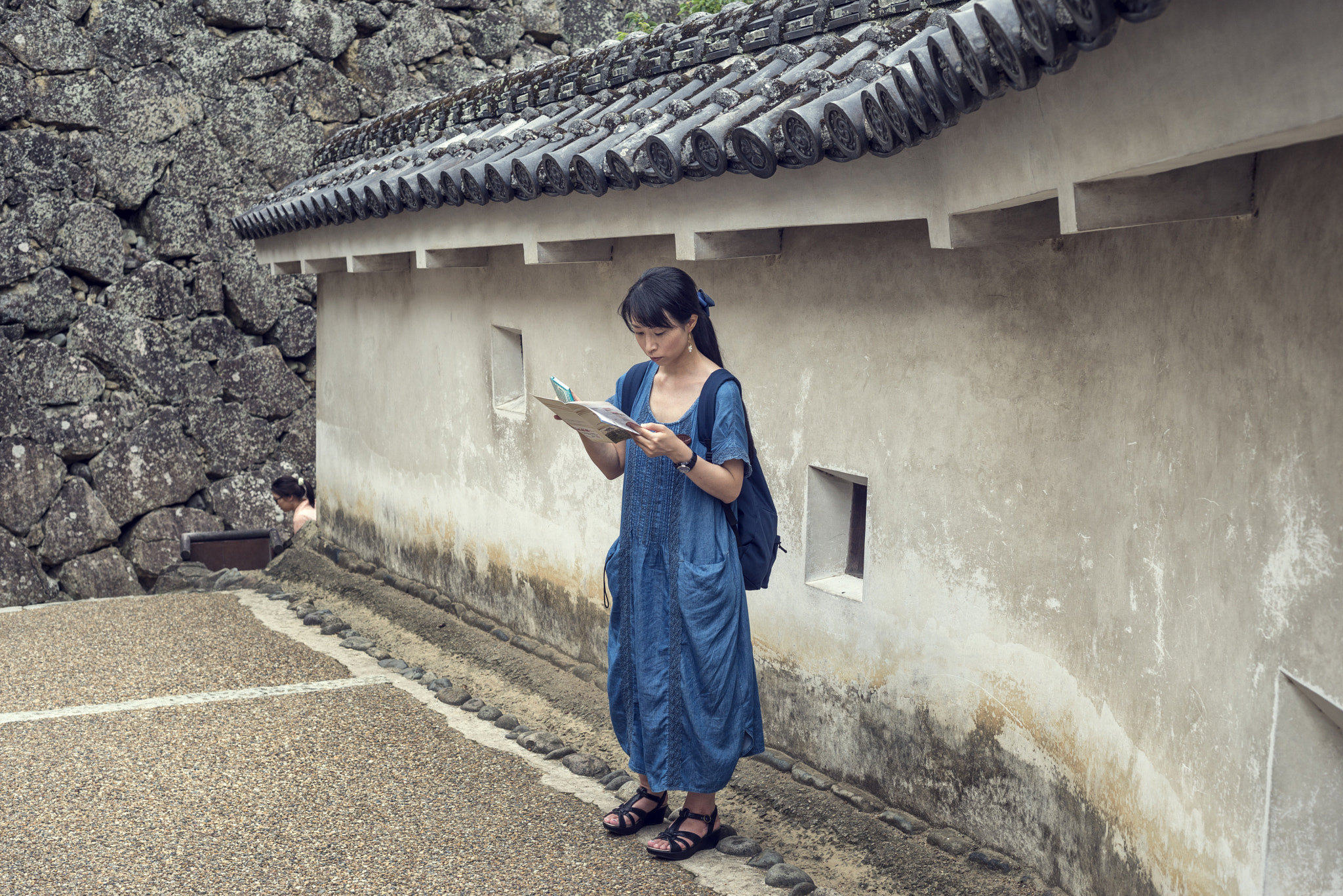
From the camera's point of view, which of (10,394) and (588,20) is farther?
(588,20)

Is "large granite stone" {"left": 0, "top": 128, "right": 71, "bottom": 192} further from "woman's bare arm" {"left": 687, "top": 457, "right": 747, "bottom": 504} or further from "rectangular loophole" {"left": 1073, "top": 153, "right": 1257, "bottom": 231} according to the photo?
"rectangular loophole" {"left": 1073, "top": 153, "right": 1257, "bottom": 231}

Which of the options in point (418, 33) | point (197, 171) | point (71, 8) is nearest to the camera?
point (71, 8)

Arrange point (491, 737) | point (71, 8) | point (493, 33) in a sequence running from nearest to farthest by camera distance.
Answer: point (491, 737) < point (71, 8) < point (493, 33)

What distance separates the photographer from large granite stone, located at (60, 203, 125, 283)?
11.3 metres

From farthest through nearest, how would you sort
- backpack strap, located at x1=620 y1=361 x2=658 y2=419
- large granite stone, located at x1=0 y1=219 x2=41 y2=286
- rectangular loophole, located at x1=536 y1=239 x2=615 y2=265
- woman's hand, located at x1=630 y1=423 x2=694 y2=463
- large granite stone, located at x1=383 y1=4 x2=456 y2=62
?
large granite stone, located at x1=383 y1=4 x2=456 y2=62
large granite stone, located at x1=0 y1=219 x2=41 y2=286
rectangular loophole, located at x1=536 y1=239 x2=615 y2=265
backpack strap, located at x1=620 y1=361 x2=658 y2=419
woman's hand, located at x1=630 y1=423 x2=694 y2=463

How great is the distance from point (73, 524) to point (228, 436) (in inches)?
65.6

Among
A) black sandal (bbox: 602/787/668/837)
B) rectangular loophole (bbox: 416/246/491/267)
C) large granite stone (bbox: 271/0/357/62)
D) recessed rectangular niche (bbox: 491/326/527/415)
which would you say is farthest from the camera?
large granite stone (bbox: 271/0/357/62)

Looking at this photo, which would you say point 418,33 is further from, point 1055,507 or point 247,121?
point 1055,507

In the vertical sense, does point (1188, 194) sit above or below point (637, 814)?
above

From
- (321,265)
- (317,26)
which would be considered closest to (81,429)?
(321,265)

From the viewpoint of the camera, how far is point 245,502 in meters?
12.2

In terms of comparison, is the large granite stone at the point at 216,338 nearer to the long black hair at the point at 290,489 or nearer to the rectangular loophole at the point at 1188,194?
the long black hair at the point at 290,489

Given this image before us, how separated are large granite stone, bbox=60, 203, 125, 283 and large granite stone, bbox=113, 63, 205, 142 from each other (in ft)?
2.86

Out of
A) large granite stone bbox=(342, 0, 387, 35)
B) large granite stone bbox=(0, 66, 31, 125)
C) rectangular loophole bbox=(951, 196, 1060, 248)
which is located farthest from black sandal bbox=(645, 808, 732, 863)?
large granite stone bbox=(342, 0, 387, 35)
